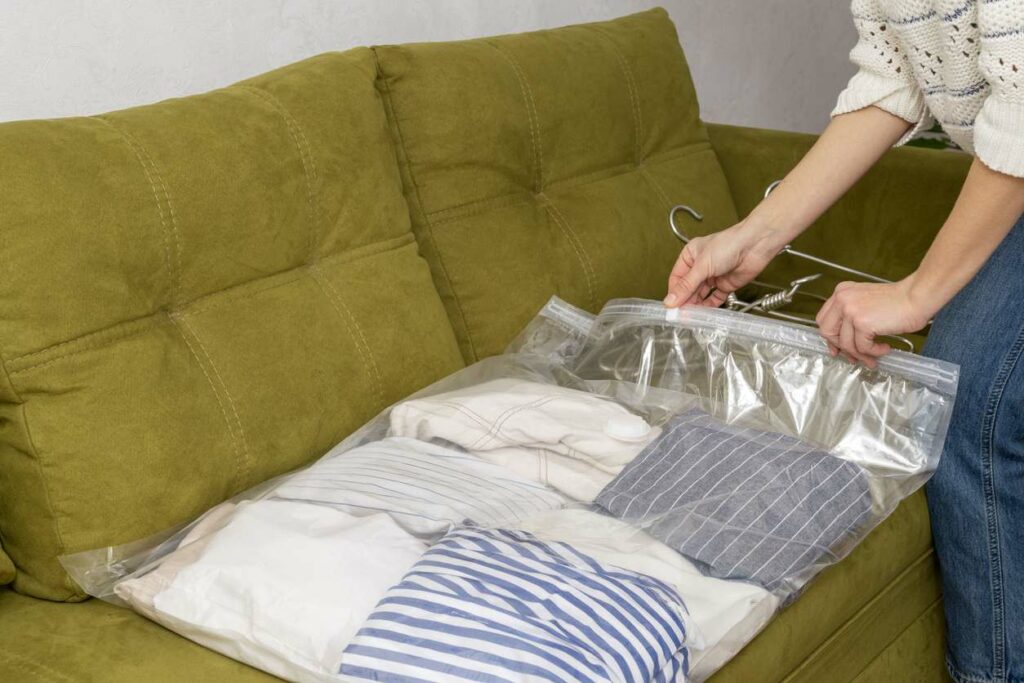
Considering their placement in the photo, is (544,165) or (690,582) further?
(544,165)

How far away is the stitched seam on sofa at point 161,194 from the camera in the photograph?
1.22 m

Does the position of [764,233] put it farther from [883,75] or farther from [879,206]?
[879,206]

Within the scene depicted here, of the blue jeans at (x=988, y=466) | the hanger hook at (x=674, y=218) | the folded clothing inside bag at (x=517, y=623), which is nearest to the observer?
the folded clothing inside bag at (x=517, y=623)

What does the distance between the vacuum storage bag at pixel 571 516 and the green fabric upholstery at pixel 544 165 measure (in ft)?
0.59

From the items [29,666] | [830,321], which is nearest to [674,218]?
[830,321]

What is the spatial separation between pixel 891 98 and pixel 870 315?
0.33 meters

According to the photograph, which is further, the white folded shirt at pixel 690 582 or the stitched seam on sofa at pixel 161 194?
the stitched seam on sofa at pixel 161 194

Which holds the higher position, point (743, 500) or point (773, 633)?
point (743, 500)

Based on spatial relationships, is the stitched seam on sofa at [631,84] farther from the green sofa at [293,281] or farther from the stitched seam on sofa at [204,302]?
the stitched seam on sofa at [204,302]

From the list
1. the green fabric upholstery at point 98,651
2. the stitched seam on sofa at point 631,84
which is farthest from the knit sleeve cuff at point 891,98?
the green fabric upholstery at point 98,651

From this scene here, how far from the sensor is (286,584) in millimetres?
983

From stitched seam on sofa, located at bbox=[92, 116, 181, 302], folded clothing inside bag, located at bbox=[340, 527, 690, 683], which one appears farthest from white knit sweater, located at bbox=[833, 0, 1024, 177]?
stitched seam on sofa, located at bbox=[92, 116, 181, 302]

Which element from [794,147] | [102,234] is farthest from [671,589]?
[794,147]

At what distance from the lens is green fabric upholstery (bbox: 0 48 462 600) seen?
112cm
